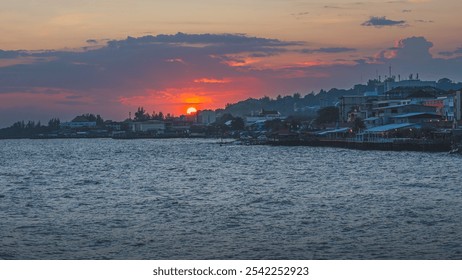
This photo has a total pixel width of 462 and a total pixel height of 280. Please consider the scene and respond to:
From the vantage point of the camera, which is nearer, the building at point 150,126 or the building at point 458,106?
the building at point 458,106

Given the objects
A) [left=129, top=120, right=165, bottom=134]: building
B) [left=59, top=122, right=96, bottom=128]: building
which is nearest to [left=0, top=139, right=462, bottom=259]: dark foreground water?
[left=129, top=120, right=165, bottom=134]: building

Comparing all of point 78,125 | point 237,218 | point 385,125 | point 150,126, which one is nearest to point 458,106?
point 385,125

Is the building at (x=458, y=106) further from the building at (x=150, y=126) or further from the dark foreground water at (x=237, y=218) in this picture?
the building at (x=150, y=126)

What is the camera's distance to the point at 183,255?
12742 mm

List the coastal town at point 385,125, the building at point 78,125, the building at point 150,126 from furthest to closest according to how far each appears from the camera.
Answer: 1. the building at point 78,125
2. the building at point 150,126
3. the coastal town at point 385,125

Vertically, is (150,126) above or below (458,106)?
below

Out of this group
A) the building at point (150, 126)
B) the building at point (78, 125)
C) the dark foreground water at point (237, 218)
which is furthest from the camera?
the building at point (78, 125)

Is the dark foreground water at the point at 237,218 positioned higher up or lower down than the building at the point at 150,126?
lower down

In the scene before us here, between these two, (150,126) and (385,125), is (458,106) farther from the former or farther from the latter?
(150,126)

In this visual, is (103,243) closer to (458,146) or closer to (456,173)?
(456,173)

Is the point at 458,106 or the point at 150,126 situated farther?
the point at 150,126

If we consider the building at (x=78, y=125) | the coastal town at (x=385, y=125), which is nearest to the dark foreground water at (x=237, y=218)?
the coastal town at (x=385, y=125)

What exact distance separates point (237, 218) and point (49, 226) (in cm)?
369
